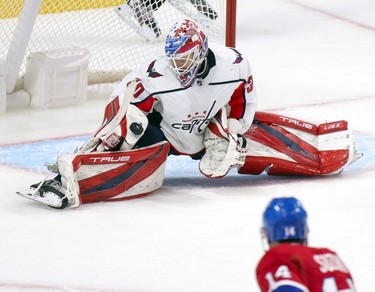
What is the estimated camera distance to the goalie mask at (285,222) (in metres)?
2.38

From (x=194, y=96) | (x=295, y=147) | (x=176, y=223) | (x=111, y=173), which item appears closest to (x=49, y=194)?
(x=111, y=173)

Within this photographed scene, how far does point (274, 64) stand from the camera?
6.88 metres

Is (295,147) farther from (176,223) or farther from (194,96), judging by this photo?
(176,223)

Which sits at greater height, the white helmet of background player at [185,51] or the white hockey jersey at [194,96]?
the white helmet of background player at [185,51]

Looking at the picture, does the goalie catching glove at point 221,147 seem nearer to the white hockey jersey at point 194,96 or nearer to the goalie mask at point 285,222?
the white hockey jersey at point 194,96

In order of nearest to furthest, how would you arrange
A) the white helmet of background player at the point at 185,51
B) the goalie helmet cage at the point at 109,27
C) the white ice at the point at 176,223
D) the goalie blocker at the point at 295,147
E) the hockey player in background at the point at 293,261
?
the hockey player in background at the point at 293,261
the white ice at the point at 176,223
the white helmet of background player at the point at 185,51
the goalie blocker at the point at 295,147
the goalie helmet cage at the point at 109,27

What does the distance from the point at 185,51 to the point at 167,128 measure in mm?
306

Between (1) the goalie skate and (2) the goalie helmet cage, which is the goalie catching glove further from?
(2) the goalie helmet cage

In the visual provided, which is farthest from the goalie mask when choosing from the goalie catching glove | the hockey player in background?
the goalie catching glove

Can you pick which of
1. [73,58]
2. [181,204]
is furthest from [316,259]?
[73,58]

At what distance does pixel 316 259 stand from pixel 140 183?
2.09 metres

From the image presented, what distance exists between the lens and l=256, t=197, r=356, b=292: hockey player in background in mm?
2336

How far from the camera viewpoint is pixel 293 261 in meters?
2.36

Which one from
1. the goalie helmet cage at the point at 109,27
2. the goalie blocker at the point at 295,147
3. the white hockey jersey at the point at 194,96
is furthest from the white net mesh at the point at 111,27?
the white hockey jersey at the point at 194,96
